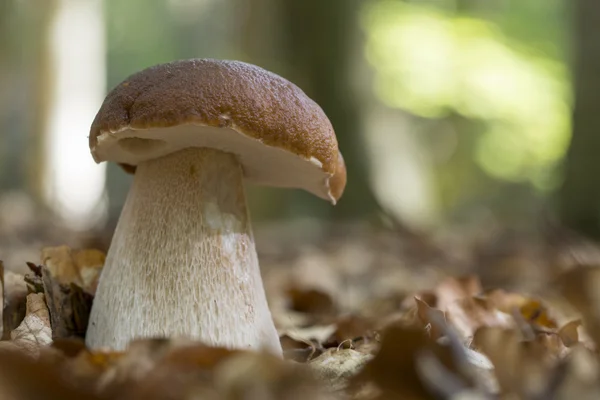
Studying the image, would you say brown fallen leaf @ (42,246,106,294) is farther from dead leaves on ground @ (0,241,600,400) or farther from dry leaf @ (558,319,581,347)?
dry leaf @ (558,319,581,347)

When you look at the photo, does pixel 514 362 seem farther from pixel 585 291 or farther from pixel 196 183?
pixel 196 183

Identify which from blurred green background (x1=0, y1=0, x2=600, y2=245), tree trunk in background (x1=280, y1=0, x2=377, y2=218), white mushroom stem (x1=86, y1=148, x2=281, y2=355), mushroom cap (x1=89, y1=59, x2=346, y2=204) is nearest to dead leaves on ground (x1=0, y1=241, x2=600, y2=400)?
white mushroom stem (x1=86, y1=148, x2=281, y2=355)

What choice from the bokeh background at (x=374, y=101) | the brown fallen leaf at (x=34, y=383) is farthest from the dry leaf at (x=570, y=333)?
the bokeh background at (x=374, y=101)

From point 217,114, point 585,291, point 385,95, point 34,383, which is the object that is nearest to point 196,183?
point 217,114

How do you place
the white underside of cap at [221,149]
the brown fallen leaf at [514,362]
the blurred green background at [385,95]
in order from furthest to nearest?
1. the blurred green background at [385,95]
2. the white underside of cap at [221,149]
3. the brown fallen leaf at [514,362]

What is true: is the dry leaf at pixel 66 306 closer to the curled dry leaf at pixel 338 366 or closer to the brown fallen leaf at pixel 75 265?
the brown fallen leaf at pixel 75 265

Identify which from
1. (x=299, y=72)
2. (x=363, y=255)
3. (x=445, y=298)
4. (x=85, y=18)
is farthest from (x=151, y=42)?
(x=445, y=298)
